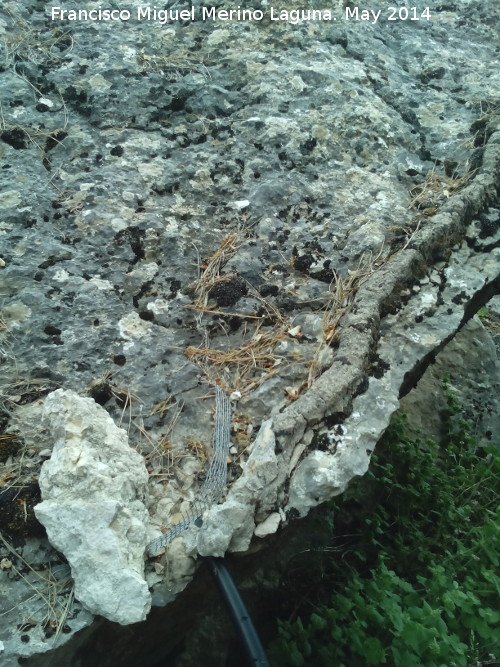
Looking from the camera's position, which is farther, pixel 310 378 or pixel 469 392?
pixel 469 392

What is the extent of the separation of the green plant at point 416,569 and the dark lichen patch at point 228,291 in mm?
1377

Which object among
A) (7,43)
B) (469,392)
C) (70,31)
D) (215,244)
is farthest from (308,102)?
(469,392)

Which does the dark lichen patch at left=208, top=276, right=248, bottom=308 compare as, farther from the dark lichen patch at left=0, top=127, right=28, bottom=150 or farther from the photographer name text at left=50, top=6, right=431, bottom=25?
the photographer name text at left=50, top=6, right=431, bottom=25

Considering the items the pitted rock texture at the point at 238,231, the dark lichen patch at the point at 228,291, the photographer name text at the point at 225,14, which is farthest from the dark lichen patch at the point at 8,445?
the photographer name text at the point at 225,14

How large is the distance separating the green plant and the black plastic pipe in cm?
60

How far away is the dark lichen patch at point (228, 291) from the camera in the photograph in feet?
8.80

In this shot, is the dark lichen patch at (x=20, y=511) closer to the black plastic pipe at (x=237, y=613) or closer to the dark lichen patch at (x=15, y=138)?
the black plastic pipe at (x=237, y=613)

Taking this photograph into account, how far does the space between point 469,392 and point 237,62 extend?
276 cm

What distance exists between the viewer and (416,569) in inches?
124

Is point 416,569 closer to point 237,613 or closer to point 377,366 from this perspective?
point 377,366

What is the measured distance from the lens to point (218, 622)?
2982 mm

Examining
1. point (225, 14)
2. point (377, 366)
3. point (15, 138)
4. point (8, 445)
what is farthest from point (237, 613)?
point (225, 14)

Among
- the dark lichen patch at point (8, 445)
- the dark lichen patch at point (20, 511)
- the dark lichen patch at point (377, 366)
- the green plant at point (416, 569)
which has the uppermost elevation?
the dark lichen patch at point (377, 366)

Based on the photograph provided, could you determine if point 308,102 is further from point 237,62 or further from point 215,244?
point 215,244
